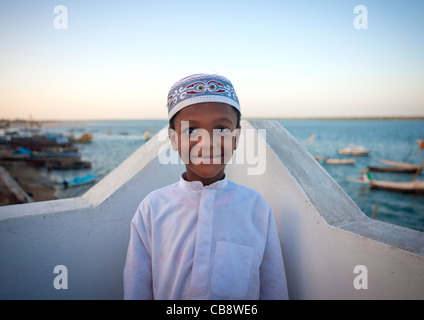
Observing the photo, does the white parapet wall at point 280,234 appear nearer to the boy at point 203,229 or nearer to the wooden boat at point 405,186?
the boy at point 203,229

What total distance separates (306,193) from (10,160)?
41.8 meters

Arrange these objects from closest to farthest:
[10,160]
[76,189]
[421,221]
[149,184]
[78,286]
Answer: [78,286], [149,184], [421,221], [76,189], [10,160]

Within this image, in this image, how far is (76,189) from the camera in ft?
77.5

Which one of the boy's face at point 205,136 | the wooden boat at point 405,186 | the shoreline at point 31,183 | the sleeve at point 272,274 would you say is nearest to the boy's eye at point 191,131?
the boy's face at point 205,136

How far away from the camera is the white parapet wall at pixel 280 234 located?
1257mm

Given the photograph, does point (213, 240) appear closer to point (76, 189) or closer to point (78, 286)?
point (78, 286)

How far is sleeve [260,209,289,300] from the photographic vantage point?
54.2 inches

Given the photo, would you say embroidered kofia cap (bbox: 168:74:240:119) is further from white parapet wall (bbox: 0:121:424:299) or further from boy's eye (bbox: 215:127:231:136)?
white parapet wall (bbox: 0:121:424:299)

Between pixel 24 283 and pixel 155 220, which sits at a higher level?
pixel 155 220

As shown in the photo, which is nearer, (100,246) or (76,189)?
(100,246)

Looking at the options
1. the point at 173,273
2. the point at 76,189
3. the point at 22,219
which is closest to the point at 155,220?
the point at 173,273

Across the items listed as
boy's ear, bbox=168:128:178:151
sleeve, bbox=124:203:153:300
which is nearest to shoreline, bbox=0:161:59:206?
sleeve, bbox=124:203:153:300

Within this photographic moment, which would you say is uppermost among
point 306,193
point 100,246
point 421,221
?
point 306,193
